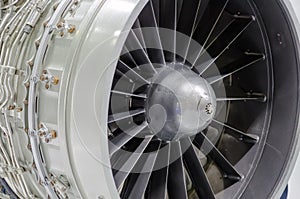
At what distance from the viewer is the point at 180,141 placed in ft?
4.94

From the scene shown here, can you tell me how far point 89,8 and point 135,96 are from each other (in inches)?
11.8

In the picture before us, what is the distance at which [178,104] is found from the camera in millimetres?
1308

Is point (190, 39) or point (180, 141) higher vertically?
point (190, 39)

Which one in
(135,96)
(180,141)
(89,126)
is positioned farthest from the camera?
(180,141)

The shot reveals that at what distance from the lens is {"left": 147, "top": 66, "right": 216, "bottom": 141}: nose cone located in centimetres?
129

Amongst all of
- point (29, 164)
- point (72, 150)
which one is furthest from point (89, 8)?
point (29, 164)

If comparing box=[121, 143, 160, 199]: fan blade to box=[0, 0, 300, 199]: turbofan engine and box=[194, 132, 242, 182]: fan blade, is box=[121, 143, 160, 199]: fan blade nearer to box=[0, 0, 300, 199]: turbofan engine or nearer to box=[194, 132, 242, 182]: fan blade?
box=[0, 0, 300, 199]: turbofan engine

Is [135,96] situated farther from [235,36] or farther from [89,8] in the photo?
[235,36]

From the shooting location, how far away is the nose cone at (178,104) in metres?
1.29

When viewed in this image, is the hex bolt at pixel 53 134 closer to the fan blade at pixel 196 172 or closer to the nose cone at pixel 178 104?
the nose cone at pixel 178 104

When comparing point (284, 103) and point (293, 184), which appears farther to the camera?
point (293, 184)

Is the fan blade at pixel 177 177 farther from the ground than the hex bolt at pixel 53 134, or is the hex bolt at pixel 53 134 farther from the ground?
the hex bolt at pixel 53 134

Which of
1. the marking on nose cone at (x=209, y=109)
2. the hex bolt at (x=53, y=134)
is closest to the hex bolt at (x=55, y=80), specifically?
the hex bolt at (x=53, y=134)

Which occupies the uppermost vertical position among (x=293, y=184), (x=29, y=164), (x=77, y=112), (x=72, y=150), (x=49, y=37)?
(x=49, y=37)
